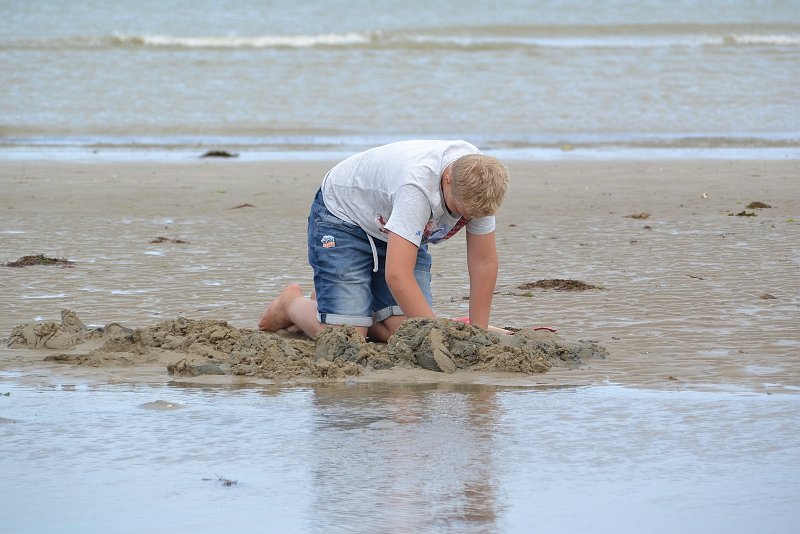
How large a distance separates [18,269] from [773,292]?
170 inches

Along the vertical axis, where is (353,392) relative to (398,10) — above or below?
below

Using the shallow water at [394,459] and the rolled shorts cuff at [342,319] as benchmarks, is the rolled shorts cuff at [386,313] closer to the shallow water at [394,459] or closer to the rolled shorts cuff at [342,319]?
the rolled shorts cuff at [342,319]

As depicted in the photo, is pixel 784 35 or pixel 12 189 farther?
pixel 784 35

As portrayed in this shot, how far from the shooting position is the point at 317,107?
67.8 feet

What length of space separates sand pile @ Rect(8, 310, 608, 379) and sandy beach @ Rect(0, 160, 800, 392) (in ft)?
0.24

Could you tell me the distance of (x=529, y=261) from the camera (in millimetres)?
7824

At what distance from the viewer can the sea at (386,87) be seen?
17469 millimetres

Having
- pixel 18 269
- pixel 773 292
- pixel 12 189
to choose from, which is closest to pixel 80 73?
pixel 12 189

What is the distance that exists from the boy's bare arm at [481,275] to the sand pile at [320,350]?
199 millimetres

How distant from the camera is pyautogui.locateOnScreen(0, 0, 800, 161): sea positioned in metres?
17.5

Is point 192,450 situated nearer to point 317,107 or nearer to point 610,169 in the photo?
point 610,169

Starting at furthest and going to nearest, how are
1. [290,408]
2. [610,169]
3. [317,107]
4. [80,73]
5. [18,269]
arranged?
[80,73], [317,107], [610,169], [18,269], [290,408]

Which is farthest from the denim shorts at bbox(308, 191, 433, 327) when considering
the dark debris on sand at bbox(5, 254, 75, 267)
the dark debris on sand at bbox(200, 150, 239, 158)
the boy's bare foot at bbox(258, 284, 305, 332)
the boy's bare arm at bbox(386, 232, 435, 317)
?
the dark debris on sand at bbox(200, 150, 239, 158)

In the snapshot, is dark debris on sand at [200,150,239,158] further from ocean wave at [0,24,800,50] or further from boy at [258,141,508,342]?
ocean wave at [0,24,800,50]
